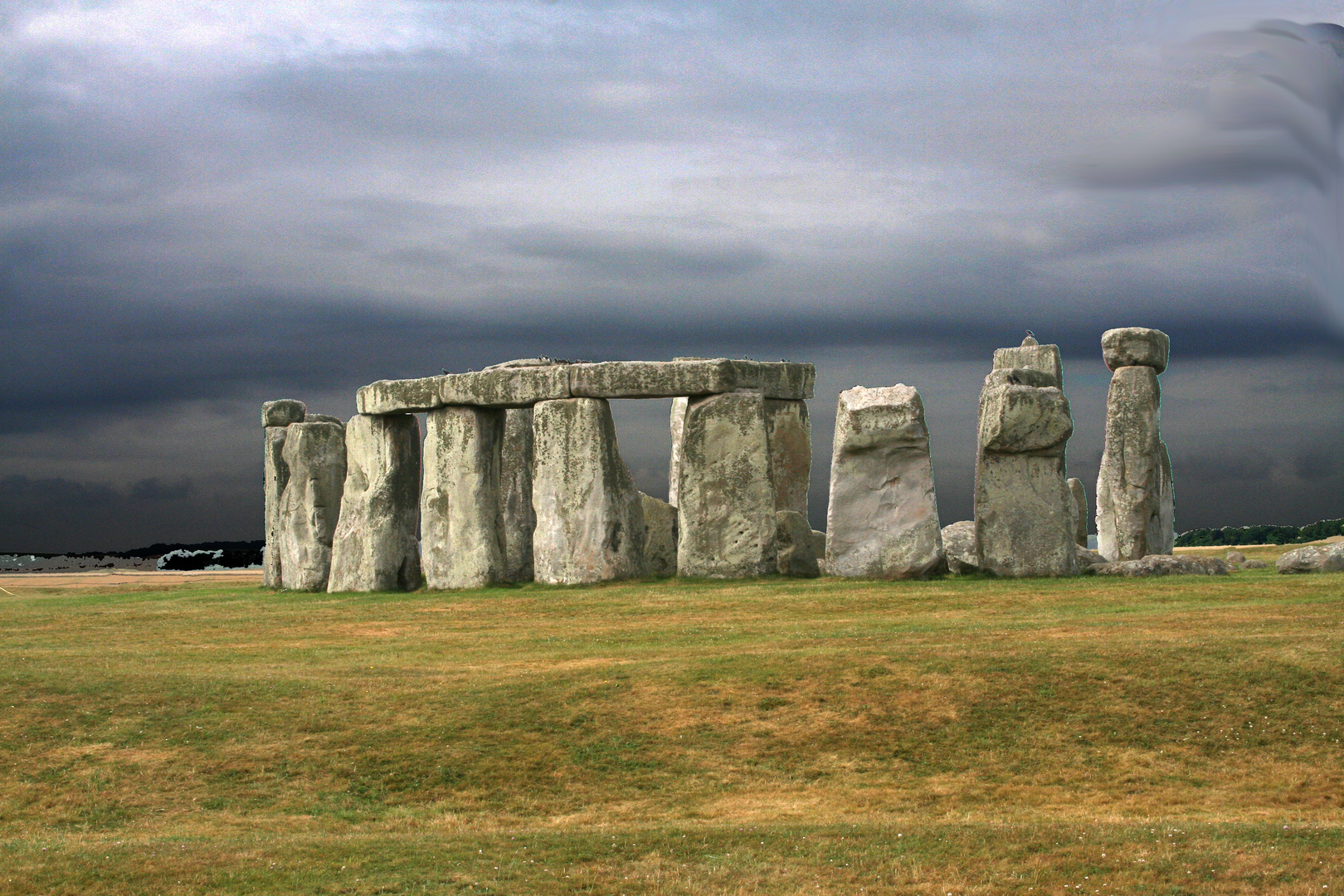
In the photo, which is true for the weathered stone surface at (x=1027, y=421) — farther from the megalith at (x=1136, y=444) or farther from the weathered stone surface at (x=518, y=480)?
the weathered stone surface at (x=518, y=480)

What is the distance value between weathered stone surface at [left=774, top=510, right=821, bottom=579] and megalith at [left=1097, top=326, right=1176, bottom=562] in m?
7.33

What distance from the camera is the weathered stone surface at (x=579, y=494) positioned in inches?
1023

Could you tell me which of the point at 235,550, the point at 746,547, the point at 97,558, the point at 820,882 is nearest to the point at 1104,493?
the point at 746,547

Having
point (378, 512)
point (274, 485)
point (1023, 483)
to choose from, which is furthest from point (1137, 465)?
point (274, 485)

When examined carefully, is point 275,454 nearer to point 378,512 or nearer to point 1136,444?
point 378,512

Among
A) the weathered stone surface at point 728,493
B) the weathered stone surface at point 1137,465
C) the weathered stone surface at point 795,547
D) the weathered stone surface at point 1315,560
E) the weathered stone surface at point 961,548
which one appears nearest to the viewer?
the weathered stone surface at point 1315,560

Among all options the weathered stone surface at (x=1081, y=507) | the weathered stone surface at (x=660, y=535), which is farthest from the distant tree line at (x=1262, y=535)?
the weathered stone surface at (x=660, y=535)

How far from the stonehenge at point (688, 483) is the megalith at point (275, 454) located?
0.15 ft

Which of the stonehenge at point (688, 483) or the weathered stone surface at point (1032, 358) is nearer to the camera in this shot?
the stonehenge at point (688, 483)

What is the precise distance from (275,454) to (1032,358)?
1666 cm

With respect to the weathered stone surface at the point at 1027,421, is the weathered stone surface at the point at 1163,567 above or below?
below

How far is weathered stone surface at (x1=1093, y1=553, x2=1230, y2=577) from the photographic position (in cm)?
2392

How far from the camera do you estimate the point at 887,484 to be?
24.2 metres

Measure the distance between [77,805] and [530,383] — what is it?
1399cm
